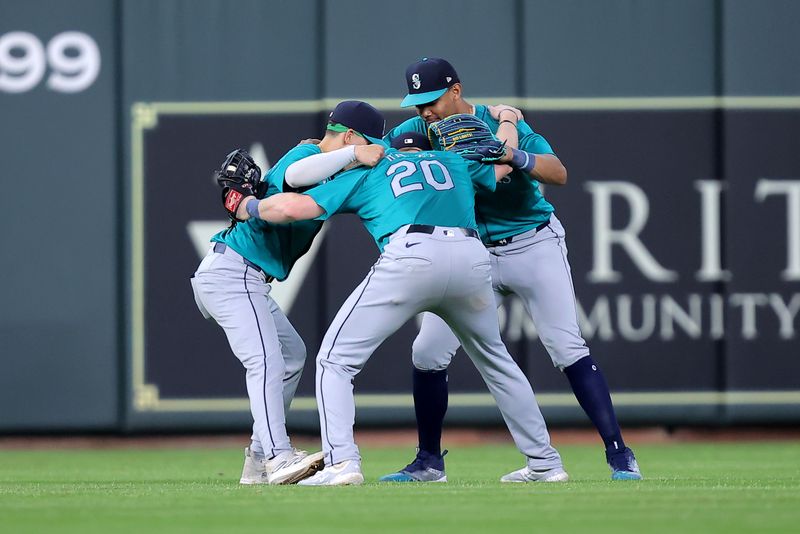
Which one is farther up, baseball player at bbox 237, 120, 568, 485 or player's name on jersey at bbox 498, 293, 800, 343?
baseball player at bbox 237, 120, 568, 485

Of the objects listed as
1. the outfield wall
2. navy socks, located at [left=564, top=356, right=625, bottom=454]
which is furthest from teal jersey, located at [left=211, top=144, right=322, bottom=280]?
the outfield wall

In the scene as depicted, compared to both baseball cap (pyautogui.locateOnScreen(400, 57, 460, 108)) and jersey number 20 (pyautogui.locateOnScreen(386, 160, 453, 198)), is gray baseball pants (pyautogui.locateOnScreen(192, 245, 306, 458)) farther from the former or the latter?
baseball cap (pyautogui.locateOnScreen(400, 57, 460, 108))

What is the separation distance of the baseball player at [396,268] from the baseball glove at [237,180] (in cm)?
20

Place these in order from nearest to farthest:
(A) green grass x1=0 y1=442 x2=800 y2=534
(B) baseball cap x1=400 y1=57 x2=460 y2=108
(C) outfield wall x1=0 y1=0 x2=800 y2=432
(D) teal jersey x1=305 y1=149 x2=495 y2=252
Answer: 1. (A) green grass x1=0 y1=442 x2=800 y2=534
2. (D) teal jersey x1=305 y1=149 x2=495 y2=252
3. (B) baseball cap x1=400 y1=57 x2=460 y2=108
4. (C) outfield wall x1=0 y1=0 x2=800 y2=432

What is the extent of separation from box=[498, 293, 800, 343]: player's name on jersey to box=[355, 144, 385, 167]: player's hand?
3.62 m

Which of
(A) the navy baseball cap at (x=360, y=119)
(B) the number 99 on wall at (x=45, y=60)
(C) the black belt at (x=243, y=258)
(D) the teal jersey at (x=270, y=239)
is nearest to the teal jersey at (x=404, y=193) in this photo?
(A) the navy baseball cap at (x=360, y=119)

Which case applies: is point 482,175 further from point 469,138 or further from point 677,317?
point 677,317

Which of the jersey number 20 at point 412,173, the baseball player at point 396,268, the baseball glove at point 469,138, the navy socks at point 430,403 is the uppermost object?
the baseball glove at point 469,138

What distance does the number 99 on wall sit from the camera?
9.12m

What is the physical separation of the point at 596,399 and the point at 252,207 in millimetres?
1631

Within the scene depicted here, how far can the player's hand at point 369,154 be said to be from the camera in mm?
5555

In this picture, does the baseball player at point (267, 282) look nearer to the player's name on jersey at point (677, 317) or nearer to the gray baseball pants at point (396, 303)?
the gray baseball pants at point (396, 303)

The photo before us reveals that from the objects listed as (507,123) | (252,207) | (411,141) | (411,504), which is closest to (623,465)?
(411,504)

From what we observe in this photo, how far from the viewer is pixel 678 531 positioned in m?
3.96
